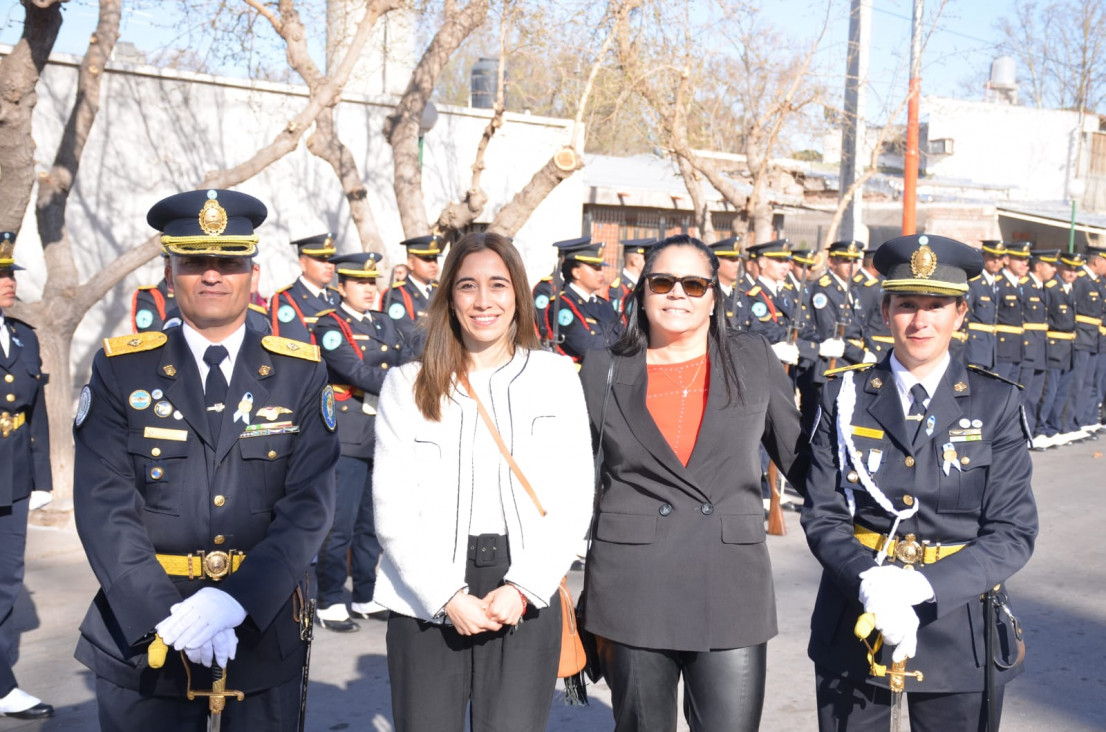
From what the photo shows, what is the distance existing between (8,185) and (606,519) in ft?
20.2

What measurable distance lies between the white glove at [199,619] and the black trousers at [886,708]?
5.79 feet

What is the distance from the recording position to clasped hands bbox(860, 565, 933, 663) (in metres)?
2.93

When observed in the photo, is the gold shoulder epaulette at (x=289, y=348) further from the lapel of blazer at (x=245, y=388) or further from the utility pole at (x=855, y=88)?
the utility pole at (x=855, y=88)

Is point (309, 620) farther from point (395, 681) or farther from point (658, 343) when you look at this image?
point (658, 343)

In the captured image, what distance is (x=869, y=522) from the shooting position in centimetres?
328

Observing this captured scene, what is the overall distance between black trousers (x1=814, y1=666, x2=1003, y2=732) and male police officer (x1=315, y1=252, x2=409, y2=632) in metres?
3.71

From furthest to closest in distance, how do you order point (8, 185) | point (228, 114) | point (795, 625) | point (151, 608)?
point (228, 114), point (8, 185), point (795, 625), point (151, 608)

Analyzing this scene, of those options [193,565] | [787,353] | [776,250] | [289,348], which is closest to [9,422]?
[289,348]

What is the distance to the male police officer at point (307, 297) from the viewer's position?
23.6 feet

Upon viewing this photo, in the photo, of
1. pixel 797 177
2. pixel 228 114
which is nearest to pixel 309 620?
pixel 228 114

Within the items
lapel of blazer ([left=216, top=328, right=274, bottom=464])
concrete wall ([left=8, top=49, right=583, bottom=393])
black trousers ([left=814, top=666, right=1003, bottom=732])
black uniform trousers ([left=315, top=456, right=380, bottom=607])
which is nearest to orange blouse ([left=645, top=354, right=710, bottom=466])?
black trousers ([left=814, top=666, right=1003, bottom=732])

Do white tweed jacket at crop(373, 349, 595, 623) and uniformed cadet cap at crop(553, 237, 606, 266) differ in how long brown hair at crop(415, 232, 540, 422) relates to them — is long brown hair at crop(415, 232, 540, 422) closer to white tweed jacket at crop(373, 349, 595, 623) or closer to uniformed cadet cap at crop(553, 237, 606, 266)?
white tweed jacket at crop(373, 349, 595, 623)

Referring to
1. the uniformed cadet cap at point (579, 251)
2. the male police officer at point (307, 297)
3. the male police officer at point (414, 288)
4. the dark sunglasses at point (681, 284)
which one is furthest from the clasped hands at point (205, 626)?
the uniformed cadet cap at point (579, 251)

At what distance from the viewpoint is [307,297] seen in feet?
24.7
